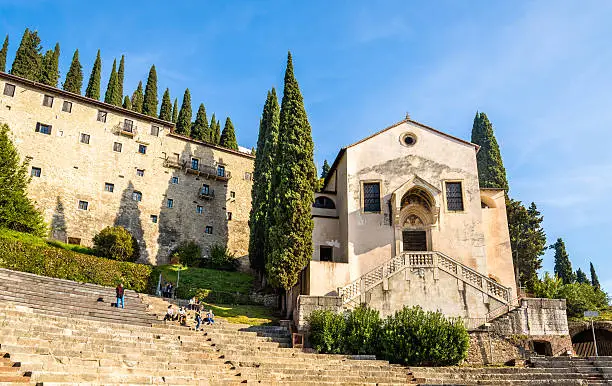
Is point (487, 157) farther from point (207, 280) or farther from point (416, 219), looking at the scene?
point (207, 280)

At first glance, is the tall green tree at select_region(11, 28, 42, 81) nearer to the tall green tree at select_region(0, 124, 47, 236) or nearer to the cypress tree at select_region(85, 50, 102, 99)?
the cypress tree at select_region(85, 50, 102, 99)

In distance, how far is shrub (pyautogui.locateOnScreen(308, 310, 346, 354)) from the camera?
20234 mm

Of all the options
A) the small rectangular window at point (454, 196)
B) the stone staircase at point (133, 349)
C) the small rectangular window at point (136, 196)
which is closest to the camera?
the stone staircase at point (133, 349)

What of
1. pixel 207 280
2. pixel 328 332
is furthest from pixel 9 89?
pixel 328 332

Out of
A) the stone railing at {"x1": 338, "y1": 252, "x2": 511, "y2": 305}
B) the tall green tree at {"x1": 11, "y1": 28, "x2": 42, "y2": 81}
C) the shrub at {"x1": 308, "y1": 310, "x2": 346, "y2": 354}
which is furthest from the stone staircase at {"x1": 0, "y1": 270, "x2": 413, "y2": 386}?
the tall green tree at {"x1": 11, "y1": 28, "x2": 42, "y2": 81}

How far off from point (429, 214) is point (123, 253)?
2286 cm

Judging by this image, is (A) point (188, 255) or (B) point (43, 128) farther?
(A) point (188, 255)

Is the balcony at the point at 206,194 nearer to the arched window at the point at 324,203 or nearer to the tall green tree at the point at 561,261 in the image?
the arched window at the point at 324,203

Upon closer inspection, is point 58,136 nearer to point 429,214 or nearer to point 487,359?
point 429,214

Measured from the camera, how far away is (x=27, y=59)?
48625 mm

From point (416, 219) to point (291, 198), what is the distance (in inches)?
337

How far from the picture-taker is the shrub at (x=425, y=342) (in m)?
19.8

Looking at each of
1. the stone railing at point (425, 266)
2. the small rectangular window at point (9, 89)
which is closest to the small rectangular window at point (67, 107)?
the small rectangular window at point (9, 89)

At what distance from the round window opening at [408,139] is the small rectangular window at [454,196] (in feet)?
11.4
